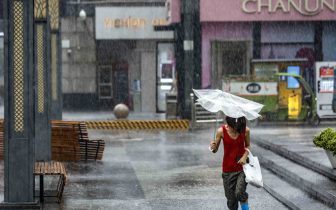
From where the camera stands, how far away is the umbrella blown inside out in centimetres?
627

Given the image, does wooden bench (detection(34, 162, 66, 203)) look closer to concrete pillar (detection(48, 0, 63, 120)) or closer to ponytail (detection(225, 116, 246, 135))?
ponytail (detection(225, 116, 246, 135))

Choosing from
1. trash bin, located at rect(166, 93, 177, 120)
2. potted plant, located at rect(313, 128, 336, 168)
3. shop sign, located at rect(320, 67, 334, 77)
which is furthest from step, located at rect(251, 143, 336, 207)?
trash bin, located at rect(166, 93, 177, 120)

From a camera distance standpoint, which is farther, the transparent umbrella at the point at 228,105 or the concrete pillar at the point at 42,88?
the concrete pillar at the point at 42,88

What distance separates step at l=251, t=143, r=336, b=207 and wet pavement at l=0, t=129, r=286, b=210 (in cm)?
62

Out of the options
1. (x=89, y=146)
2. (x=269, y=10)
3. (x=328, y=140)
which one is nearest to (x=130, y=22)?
(x=269, y=10)

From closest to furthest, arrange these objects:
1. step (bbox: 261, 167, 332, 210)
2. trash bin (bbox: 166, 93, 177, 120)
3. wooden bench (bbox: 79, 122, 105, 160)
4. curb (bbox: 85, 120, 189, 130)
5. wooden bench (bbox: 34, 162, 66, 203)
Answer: step (bbox: 261, 167, 332, 210) < wooden bench (bbox: 34, 162, 66, 203) < wooden bench (bbox: 79, 122, 105, 160) < curb (bbox: 85, 120, 189, 130) < trash bin (bbox: 166, 93, 177, 120)

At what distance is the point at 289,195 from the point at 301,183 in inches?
27.8

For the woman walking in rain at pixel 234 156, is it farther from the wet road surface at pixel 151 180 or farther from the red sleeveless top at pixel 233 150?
the wet road surface at pixel 151 180

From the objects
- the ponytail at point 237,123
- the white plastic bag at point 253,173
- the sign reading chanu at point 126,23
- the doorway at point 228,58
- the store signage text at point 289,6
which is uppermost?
the store signage text at point 289,6

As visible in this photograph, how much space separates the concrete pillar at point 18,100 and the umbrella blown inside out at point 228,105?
2514mm

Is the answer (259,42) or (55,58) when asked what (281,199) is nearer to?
(55,58)

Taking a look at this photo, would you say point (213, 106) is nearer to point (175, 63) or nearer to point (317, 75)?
point (317, 75)

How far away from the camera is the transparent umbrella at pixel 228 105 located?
20.6ft

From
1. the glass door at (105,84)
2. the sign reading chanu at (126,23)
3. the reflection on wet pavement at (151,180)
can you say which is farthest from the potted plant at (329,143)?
the glass door at (105,84)
